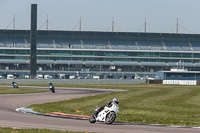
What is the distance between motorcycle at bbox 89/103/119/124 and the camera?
23484mm

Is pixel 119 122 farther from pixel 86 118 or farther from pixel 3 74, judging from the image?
pixel 3 74

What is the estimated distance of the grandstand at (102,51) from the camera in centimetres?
16475

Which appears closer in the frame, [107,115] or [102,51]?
[107,115]

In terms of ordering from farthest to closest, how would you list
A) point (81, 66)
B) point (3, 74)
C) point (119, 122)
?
point (81, 66)
point (3, 74)
point (119, 122)

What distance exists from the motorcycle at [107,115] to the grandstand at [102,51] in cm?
13688

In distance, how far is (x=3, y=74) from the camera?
498 feet

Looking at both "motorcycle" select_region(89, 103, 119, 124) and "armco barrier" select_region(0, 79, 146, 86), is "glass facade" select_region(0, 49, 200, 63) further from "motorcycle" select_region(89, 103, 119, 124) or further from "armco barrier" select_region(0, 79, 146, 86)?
"motorcycle" select_region(89, 103, 119, 124)

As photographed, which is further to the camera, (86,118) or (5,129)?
(86,118)

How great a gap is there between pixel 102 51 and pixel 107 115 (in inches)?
5680

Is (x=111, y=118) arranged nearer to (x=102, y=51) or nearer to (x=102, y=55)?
(x=102, y=55)

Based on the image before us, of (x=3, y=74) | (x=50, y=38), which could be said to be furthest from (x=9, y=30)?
(x=3, y=74)

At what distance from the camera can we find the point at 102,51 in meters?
168

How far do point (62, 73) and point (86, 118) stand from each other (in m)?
131

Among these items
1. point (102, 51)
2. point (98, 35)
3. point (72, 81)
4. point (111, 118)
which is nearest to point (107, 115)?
point (111, 118)
